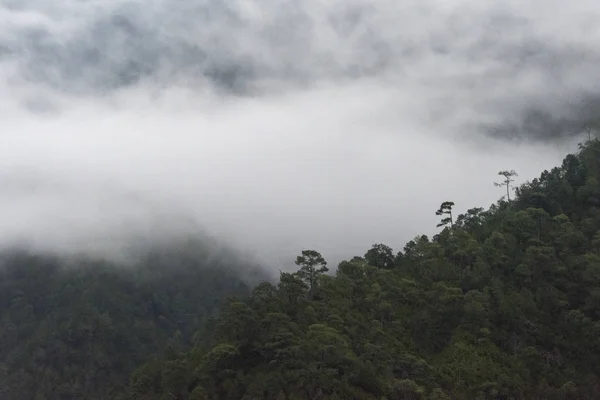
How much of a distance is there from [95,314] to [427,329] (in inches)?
2962

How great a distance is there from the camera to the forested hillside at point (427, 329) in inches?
2384

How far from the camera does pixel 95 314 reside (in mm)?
125250

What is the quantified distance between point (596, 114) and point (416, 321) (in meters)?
106

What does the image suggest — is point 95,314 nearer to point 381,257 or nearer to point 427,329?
point 381,257

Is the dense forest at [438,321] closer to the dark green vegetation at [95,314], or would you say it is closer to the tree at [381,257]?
the tree at [381,257]

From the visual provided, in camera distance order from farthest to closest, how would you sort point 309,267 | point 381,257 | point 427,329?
point 381,257 < point 309,267 < point 427,329

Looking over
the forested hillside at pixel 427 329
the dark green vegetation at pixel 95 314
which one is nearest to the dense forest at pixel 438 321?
the forested hillside at pixel 427 329

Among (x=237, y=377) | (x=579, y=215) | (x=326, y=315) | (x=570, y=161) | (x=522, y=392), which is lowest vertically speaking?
(x=522, y=392)

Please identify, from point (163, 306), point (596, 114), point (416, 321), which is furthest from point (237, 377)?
point (596, 114)

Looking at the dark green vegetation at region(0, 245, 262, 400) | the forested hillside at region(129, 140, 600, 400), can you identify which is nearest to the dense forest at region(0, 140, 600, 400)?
the forested hillside at region(129, 140, 600, 400)

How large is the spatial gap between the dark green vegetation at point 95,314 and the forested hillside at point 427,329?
43434 millimetres

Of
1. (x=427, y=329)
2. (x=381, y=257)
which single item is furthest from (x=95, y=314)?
(x=427, y=329)

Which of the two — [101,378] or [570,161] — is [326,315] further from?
[101,378]

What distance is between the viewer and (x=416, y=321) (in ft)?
230
